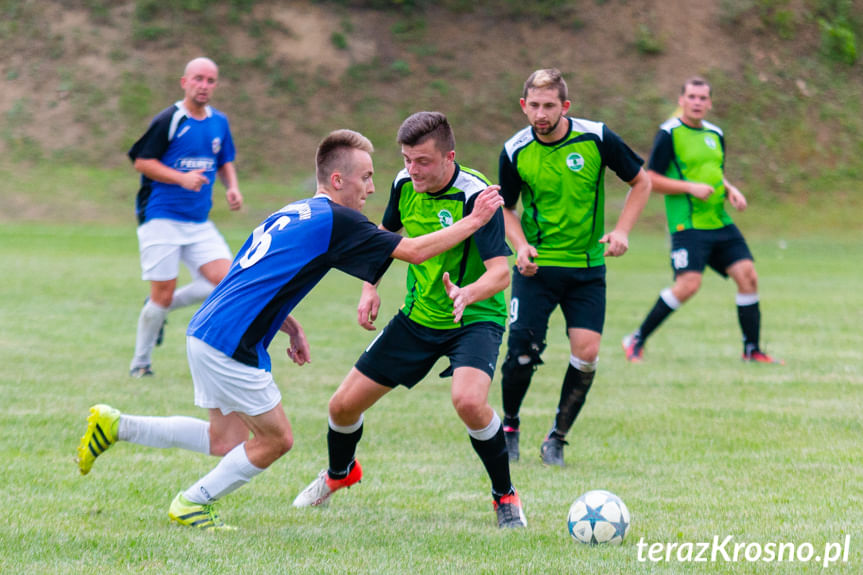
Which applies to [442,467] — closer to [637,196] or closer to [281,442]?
[281,442]

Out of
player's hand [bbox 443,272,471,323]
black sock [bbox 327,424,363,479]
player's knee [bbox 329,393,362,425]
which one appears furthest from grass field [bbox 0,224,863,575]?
player's hand [bbox 443,272,471,323]

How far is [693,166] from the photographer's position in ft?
31.4

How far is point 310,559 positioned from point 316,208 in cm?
140

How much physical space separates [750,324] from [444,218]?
18.0 feet

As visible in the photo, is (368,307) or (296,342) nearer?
(296,342)

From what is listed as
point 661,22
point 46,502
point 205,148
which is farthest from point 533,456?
point 661,22

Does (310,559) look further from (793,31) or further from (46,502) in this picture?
(793,31)

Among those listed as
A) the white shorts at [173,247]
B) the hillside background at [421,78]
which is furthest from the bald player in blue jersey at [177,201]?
the hillside background at [421,78]

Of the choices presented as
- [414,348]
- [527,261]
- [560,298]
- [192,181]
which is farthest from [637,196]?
[192,181]

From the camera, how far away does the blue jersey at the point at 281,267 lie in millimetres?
4379

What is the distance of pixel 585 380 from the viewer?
6.18m

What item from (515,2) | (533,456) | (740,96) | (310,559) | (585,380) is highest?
(310,559)

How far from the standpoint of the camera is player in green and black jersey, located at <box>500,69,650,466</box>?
6.07 m

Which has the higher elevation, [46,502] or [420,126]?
[420,126]
